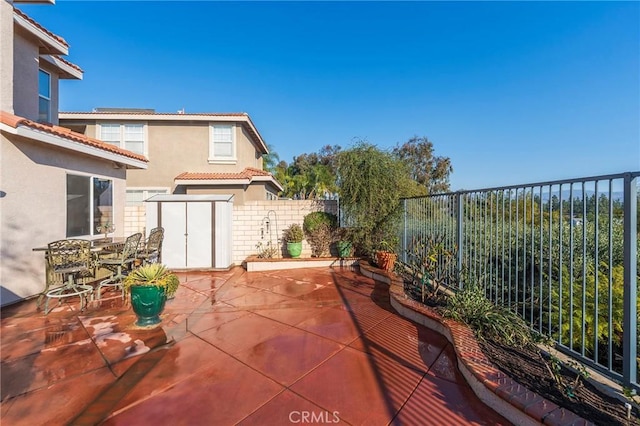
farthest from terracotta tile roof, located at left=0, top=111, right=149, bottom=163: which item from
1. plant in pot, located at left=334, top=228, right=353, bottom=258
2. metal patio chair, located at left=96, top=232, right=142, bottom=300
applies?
plant in pot, located at left=334, top=228, right=353, bottom=258

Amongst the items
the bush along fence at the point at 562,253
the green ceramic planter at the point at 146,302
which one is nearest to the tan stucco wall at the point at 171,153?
the green ceramic planter at the point at 146,302

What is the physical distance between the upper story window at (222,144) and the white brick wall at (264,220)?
3759mm

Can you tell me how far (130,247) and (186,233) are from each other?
1.99 meters

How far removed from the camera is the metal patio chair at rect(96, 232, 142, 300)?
5.48 metres

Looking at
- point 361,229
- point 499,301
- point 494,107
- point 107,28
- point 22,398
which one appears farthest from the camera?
point 494,107

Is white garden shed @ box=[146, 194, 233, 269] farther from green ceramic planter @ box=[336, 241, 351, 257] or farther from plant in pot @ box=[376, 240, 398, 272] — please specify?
plant in pot @ box=[376, 240, 398, 272]

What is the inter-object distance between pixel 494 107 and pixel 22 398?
58.0 ft

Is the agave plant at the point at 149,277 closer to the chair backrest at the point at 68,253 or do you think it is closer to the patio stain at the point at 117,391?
the patio stain at the point at 117,391

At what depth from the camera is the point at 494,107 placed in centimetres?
1348

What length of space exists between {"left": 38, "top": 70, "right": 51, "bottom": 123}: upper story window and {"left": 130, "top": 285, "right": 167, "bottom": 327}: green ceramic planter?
6.43 metres

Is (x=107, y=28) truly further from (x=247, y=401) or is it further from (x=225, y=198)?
(x=247, y=401)

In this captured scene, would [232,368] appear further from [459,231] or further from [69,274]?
[69,274]

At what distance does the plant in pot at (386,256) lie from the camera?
23.2 feet

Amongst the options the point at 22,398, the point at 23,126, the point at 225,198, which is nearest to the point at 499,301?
the point at 22,398
